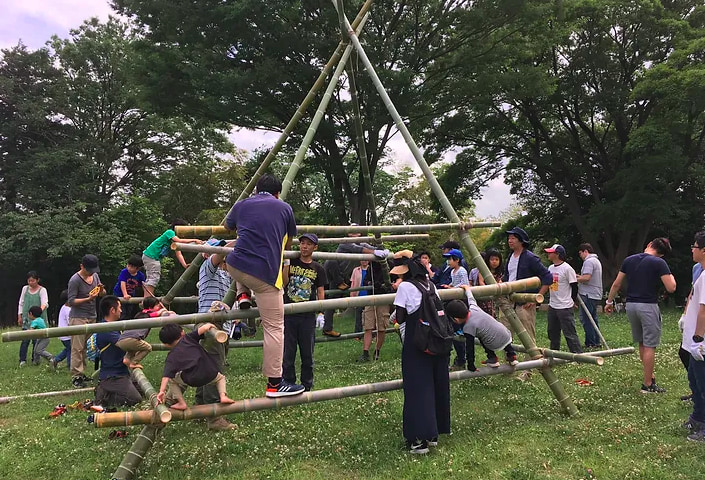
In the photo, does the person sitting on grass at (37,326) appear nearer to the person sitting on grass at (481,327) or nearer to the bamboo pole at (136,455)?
the bamboo pole at (136,455)

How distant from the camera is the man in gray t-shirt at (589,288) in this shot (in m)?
9.77

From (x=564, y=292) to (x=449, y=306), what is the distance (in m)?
3.85

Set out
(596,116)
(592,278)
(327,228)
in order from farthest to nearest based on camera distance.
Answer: (596,116), (592,278), (327,228)

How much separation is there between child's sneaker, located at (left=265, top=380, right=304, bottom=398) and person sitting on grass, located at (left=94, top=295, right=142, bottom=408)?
2891mm

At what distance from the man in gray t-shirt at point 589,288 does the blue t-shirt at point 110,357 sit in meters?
8.56

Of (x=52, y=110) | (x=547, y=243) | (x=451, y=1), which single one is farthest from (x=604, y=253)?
(x=52, y=110)

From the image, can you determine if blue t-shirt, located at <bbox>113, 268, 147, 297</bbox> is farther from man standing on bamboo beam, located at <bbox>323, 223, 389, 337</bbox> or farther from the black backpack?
the black backpack

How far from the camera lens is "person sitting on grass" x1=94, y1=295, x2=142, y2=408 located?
6.28m

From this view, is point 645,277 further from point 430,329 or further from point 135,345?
point 135,345

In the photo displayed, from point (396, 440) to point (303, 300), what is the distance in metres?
2.14

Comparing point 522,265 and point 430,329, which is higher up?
point 522,265

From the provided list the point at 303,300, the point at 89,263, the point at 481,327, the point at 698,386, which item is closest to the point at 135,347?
the point at 303,300

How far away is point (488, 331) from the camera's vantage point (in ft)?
18.2

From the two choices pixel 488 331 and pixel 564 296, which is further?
pixel 564 296
